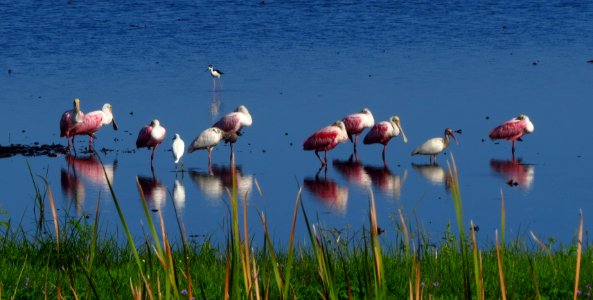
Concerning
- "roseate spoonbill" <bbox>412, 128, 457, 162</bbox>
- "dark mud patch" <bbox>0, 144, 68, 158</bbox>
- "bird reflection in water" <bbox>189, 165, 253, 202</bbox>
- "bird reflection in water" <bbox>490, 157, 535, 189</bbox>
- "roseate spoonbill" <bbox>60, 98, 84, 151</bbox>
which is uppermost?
"roseate spoonbill" <bbox>60, 98, 84, 151</bbox>

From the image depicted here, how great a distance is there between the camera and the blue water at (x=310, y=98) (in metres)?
11.8

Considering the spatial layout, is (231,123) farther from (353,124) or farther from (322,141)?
(322,141)

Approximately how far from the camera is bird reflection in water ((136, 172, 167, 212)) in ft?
38.5

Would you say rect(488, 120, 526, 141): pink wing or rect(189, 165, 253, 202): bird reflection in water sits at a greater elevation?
rect(488, 120, 526, 141): pink wing

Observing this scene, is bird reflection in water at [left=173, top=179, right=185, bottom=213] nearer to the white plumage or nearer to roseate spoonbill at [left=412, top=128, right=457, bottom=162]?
the white plumage

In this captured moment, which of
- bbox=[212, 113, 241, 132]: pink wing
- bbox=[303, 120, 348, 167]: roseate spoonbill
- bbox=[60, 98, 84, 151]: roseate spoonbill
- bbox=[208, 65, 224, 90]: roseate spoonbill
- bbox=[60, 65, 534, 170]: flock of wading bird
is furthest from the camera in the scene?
bbox=[208, 65, 224, 90]: roseate spoonbill

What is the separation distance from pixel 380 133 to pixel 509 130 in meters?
1.56

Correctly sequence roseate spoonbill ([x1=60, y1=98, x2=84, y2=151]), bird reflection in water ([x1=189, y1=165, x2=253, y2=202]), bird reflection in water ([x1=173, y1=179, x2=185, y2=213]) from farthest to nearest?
roseate spoonbill ([x1=60, y1=98, x2=84, y2=151])
bird reflection in water ([x1=189, y1=165, x2=253, y2=202])
bird reflection in water ([x1=173, y1=179, x2=185, y2=213])

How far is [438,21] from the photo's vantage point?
31953 millimetres

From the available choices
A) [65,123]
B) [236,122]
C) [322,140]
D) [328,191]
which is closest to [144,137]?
[65,123]

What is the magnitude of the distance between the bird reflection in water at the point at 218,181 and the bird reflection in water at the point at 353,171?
1.10 meters

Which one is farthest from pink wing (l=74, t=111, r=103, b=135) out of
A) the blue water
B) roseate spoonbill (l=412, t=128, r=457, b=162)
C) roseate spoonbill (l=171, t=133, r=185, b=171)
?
roseate spoonbill (l=412, t=128, r=457, b=162)

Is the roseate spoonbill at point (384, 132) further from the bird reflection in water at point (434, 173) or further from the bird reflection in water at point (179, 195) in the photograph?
the bird reflection in water at point (179, 195)

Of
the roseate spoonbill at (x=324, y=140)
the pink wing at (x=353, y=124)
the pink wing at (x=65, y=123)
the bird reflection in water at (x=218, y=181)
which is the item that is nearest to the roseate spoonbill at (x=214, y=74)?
the pink wing at (x=65, y=123)
